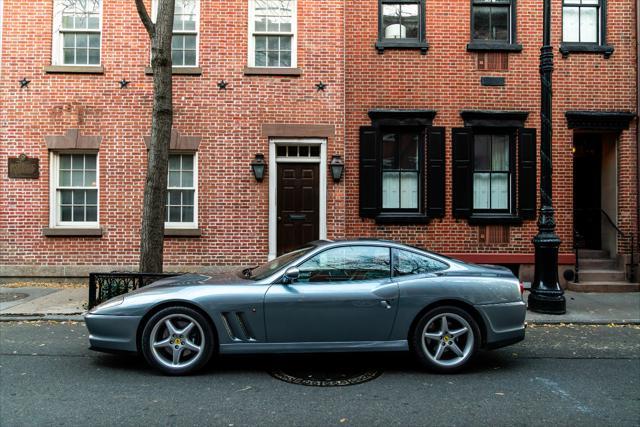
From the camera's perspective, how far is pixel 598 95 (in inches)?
422

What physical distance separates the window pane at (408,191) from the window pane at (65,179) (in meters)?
7.39

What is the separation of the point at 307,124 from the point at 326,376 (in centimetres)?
664

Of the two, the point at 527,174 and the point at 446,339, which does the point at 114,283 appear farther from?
the point at 527,174

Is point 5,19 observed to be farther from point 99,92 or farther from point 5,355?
point 5,355

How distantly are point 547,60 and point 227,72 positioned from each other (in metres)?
6.34

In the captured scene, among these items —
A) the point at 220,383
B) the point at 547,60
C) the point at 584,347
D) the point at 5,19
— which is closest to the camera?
the point at 220,383

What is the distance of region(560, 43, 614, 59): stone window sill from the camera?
10.6 m

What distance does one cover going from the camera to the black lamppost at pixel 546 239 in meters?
7.87

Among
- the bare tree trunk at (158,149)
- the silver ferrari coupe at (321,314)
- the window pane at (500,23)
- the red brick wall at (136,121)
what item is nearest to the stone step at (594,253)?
the window pane at (500,23)

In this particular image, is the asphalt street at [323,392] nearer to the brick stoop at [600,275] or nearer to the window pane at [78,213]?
the brick stoop at [600,275]

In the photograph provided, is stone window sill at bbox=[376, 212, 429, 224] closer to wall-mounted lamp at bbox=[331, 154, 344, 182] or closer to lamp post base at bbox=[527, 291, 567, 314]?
wall-mounted lamp at bbox=[331, 154, 344, 182]

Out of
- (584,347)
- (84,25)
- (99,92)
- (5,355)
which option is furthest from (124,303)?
(84,25)

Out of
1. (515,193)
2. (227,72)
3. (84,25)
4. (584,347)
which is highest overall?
(84,25)

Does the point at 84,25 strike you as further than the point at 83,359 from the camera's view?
Yes
